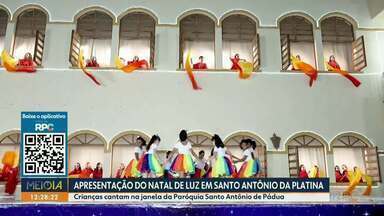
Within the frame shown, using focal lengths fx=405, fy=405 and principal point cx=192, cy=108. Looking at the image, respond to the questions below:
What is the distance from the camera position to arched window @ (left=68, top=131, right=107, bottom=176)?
9.97 metres

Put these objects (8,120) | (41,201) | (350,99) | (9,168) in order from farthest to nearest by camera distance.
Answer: (350,99) → (8,120) → (9,168) → (41,201)

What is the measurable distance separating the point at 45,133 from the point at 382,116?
914 cm

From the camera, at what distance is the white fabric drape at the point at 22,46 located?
10663 mm

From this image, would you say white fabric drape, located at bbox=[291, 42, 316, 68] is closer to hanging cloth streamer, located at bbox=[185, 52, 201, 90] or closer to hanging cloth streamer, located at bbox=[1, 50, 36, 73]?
hanging cloth streamer, located at bbox=[185, 52, 201, 90]

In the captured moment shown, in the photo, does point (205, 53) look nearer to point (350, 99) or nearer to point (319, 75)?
point (319, 75)

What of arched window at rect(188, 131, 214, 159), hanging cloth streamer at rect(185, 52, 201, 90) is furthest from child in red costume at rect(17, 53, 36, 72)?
arched window at rect(188, 131, 214, 159)

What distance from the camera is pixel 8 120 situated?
9.80 meters

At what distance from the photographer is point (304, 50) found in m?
11.1

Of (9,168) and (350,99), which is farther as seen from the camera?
(350,99)

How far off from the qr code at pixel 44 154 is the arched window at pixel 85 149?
6.26m

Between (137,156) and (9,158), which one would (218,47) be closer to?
(137,156)

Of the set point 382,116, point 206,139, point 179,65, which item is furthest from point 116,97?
point 382,116

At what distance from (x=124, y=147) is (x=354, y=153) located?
5.86 m

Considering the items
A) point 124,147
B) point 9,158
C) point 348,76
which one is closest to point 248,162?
point 124,147
